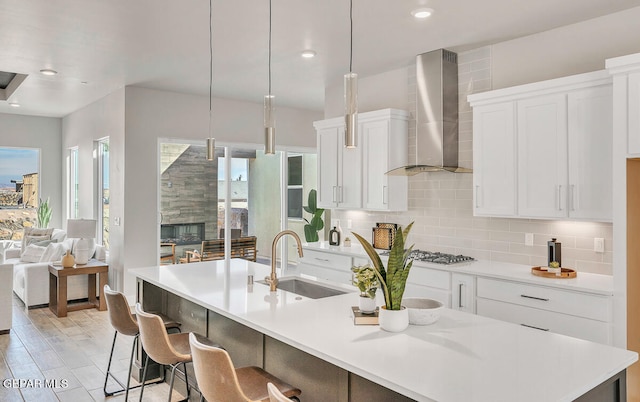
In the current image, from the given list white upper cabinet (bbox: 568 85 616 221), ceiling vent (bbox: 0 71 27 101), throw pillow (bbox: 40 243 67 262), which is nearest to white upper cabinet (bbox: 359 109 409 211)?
white upper cabinet (bbox: 568 85 616 221)

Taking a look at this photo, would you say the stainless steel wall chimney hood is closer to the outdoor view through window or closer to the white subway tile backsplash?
the white subway tile backsplash

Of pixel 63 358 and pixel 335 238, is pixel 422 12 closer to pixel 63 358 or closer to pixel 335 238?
pixel 335 238

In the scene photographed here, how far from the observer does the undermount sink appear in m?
3.09

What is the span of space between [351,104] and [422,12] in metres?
1.65

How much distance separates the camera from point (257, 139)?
6.96m

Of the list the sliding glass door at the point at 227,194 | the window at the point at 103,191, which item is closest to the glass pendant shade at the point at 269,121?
the sliding glass door at the point at 227,194

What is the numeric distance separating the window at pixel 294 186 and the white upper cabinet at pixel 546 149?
407 cm

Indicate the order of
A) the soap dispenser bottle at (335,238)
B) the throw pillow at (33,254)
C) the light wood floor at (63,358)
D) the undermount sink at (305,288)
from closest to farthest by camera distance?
the undermount sink at (305,288) < the light wood floor at (63,358) < the soap dispenser bottle at (335,238) < the throw pillow at (33,254)

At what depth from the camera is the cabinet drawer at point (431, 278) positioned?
3815 mm

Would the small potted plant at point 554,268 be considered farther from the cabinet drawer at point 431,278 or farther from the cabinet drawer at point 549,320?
the cabinet drawer at point 431,278

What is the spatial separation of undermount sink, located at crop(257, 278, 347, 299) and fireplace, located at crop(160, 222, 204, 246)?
3527mm

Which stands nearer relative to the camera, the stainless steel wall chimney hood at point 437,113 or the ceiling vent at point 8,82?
the stainless steel wall chimney hood at point 437,113

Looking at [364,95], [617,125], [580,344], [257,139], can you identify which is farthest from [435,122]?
[257,139]

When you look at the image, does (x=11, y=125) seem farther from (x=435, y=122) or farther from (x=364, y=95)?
(x=435, y=122)
